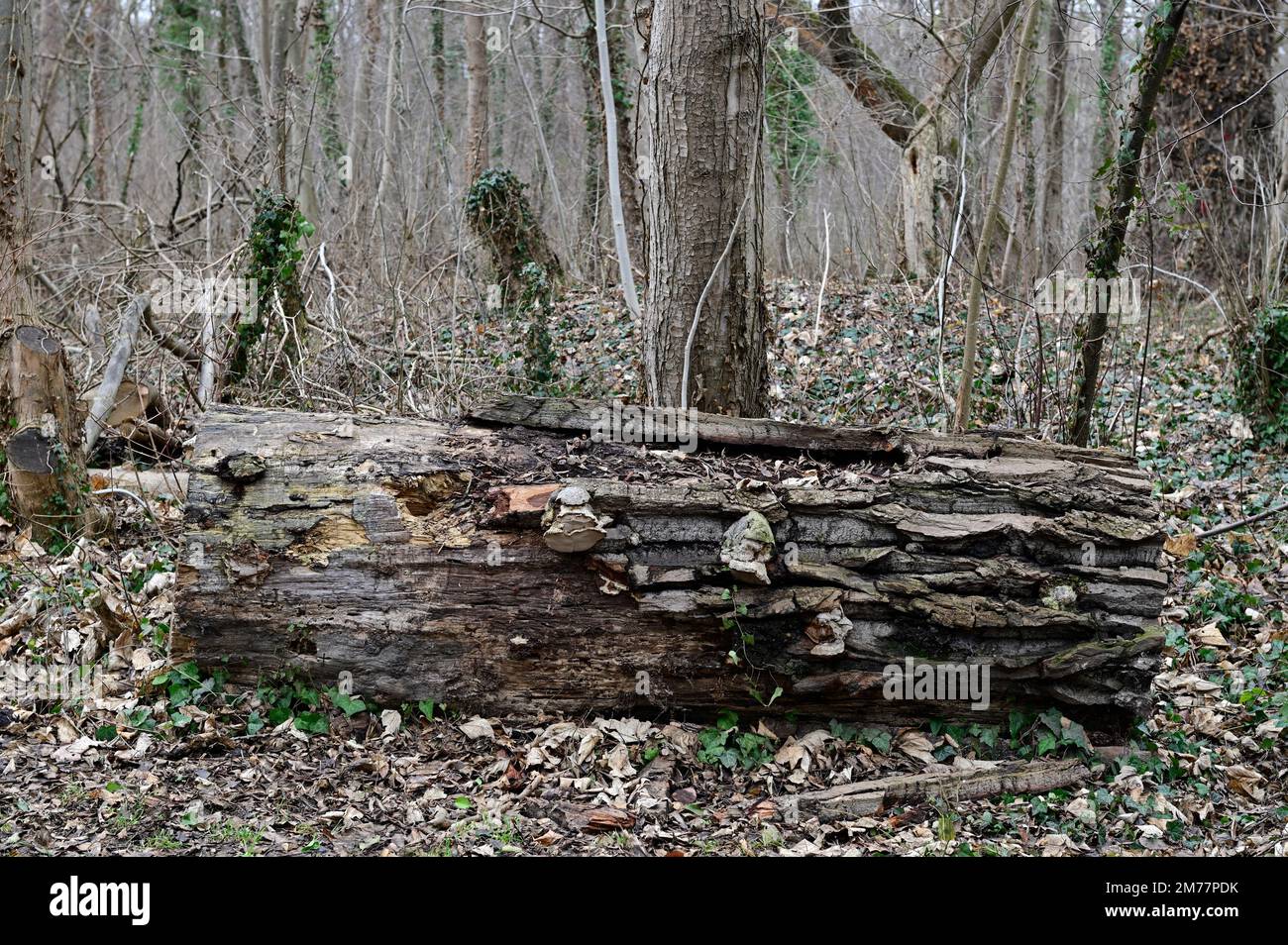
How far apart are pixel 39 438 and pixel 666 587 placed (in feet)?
12.5

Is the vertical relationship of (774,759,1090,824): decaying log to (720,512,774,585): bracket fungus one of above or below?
below

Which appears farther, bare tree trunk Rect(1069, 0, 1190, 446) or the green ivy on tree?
the green ivy on tree

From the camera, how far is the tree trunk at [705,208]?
201 inches

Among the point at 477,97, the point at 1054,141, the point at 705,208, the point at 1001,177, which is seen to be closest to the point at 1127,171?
the point at 1001,177

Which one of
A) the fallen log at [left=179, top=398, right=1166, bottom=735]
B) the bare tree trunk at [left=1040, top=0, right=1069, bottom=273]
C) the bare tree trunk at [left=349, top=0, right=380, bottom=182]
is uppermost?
the bare tree trunk at [left=349, top=0, right=380, bottom=182]

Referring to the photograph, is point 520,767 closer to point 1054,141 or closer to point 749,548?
point 749,548

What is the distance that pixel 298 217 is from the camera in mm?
6660

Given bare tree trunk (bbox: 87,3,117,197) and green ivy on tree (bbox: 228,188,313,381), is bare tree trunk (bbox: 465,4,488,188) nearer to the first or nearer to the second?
bare tree trunk (bbox: 87,3,117,197)

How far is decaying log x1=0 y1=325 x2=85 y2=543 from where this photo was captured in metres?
5.41

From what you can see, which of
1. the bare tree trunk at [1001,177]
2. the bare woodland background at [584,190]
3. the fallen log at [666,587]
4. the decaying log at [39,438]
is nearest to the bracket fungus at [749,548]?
the fallen log at [666,587]

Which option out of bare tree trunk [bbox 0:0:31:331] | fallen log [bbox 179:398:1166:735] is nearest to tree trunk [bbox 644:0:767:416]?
fallen log [bbox 179:398:1166:735]

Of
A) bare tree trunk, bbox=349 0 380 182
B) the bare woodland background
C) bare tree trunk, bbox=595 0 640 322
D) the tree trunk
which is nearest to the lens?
the tree trunk

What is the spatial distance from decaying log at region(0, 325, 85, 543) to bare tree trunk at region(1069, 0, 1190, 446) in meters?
5.90

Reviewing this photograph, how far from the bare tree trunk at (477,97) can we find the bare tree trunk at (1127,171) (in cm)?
931
